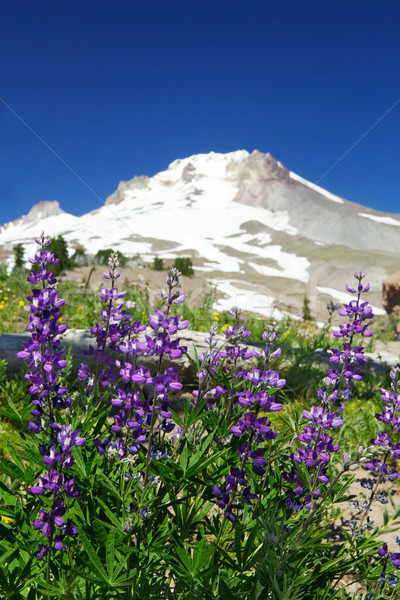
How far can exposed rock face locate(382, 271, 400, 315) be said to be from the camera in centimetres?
1410

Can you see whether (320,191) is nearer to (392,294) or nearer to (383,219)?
(383,219)

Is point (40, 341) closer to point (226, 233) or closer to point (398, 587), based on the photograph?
point (398, 587)

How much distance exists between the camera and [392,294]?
14273 mm

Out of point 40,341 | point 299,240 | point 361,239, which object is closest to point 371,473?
point 40,341

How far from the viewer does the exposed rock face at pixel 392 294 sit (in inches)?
555

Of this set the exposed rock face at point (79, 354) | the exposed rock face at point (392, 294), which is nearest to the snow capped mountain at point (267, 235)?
the exposed rock face at point (392, 294)

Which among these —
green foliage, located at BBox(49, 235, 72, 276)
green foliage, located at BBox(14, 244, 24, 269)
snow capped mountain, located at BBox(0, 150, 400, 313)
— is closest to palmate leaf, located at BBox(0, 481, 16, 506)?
green foliage, located at BBox(49, 235, 72, 276)

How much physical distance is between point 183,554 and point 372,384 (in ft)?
16.1

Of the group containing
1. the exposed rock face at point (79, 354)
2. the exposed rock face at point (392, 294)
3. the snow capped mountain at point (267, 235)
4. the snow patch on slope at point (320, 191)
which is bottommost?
the exposed rock face at point (79, 354)

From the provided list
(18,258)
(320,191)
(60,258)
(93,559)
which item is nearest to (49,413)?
(93,559)

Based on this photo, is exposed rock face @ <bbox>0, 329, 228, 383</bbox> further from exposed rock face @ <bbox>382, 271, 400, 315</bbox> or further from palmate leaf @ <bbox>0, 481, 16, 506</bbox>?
exposed rock face @ <bbox>382, 271, 400, 315</bbox>

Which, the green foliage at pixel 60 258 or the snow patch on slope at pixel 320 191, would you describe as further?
the snow patch on slope at pixel 320 191

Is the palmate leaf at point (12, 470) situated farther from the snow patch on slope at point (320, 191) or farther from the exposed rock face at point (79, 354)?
the snow patch on slope at point (320, 191)

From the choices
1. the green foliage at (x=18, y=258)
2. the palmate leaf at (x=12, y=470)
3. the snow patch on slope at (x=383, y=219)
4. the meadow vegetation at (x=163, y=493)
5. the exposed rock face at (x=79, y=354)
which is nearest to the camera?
the meadow vegetation at (x=163, y=493)
